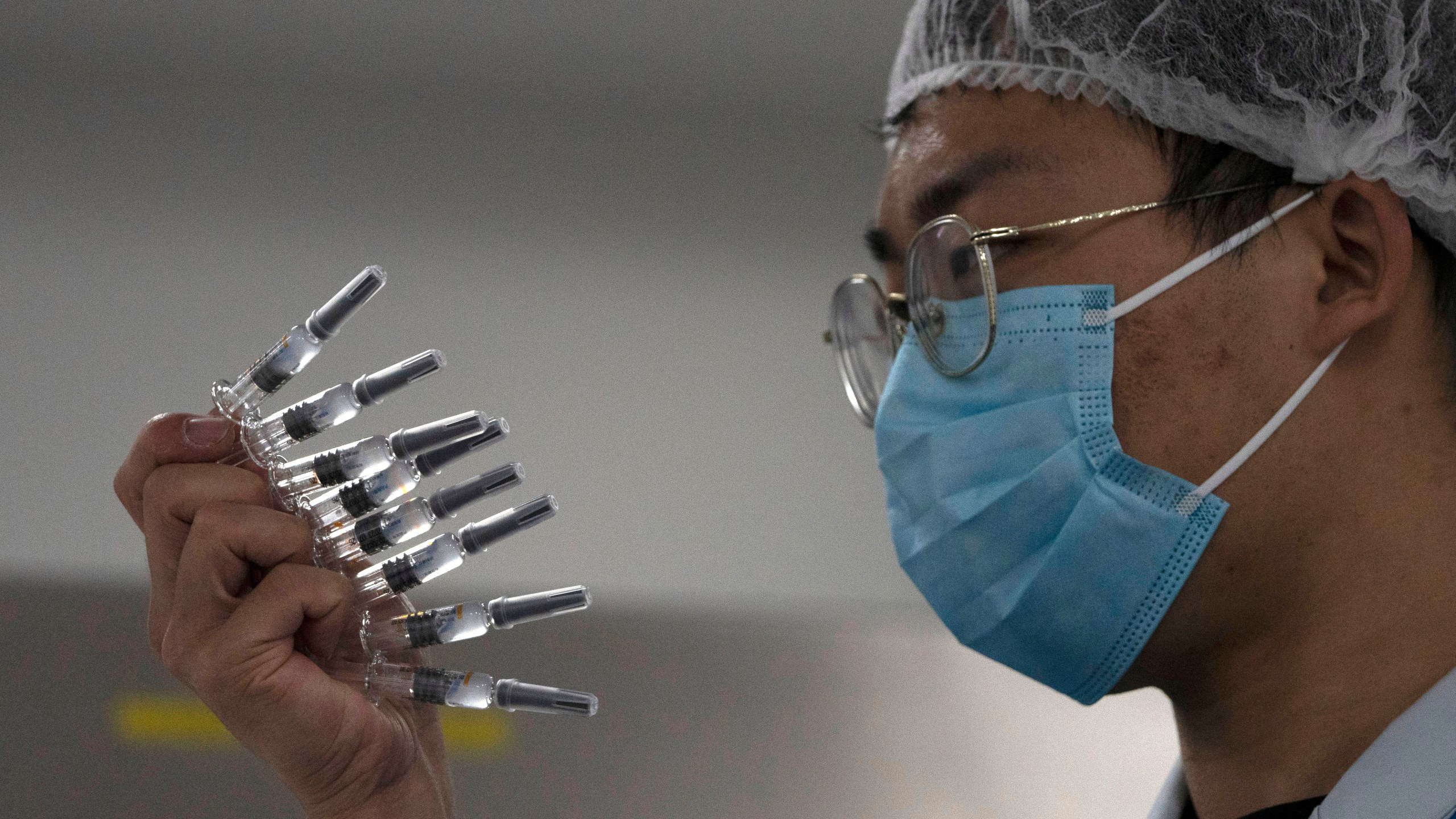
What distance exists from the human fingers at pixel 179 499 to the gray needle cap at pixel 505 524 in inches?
6.6

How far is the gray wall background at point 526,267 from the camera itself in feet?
7.63

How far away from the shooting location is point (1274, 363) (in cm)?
85

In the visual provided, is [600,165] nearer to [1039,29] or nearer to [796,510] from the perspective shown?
[796,510]

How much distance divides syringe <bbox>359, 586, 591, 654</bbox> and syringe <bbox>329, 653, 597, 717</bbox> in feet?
0.08

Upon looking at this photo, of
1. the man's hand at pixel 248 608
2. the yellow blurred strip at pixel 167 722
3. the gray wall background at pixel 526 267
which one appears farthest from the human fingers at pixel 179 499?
the gray wall background at pixel 526 267

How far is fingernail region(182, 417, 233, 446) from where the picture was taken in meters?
0.84

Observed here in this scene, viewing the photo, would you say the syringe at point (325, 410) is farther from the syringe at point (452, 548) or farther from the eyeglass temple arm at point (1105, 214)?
the eyeglass temple arm at point (1105, 214)

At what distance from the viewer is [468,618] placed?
0.85 meters

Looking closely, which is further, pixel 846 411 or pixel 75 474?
pixel 846 411

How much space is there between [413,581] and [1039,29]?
71 cm

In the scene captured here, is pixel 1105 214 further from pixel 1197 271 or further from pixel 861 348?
pixel 861 348

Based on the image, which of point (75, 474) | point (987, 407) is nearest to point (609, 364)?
point (75, 474)

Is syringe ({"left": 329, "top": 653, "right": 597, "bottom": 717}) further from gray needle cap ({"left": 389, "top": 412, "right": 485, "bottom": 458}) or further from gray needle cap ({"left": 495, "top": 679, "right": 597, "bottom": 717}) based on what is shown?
gray needle cap ({"left": 389, "top": 412, "right": 485, "bottom": 458})

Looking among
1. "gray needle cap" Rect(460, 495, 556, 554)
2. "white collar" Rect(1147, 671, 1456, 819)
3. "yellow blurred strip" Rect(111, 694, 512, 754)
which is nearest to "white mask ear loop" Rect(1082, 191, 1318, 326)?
"white collar" Rect(1147, 671, 1456, 819)
